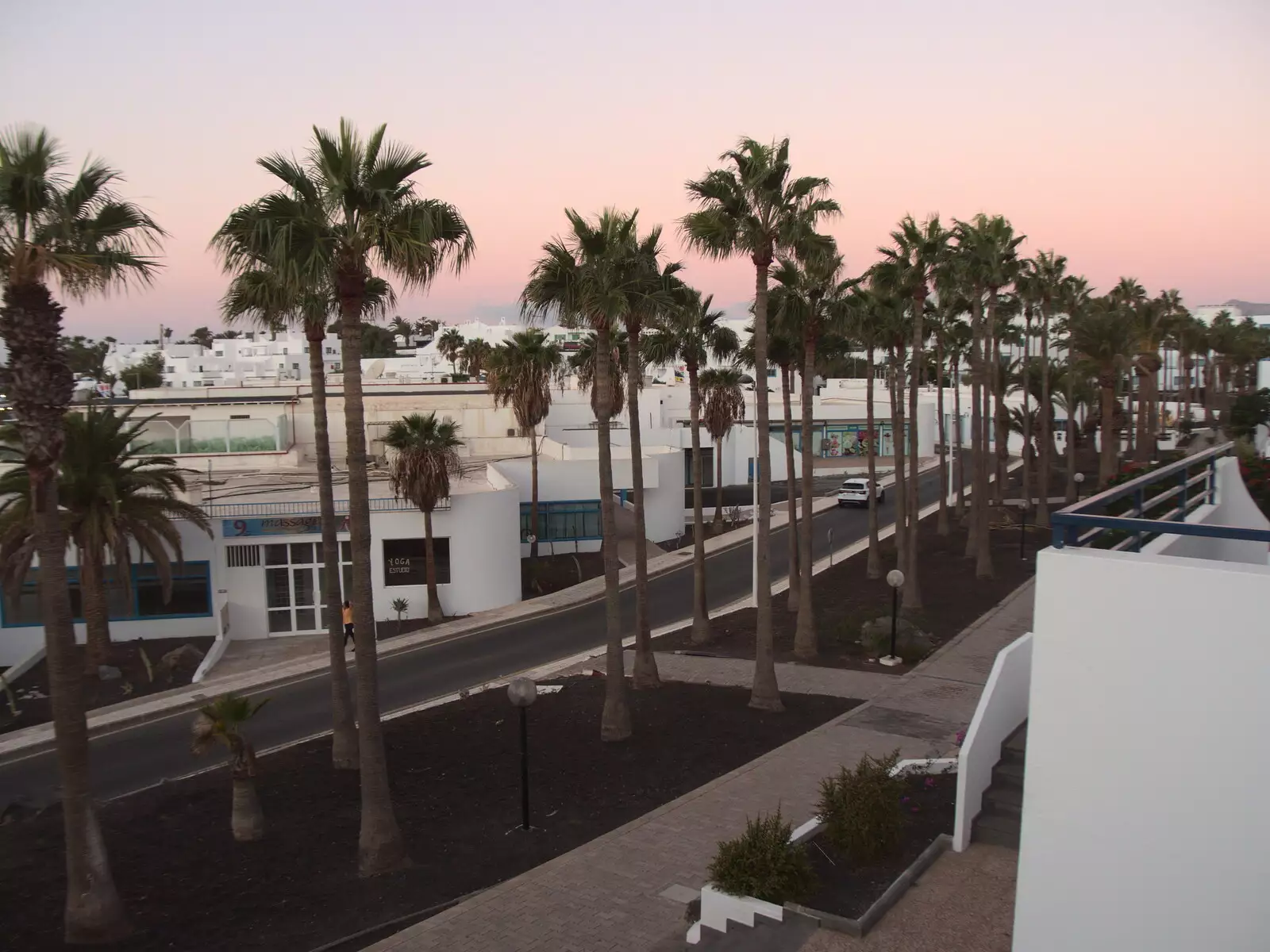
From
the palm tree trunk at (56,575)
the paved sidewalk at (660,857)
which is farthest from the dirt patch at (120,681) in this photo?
the paved sidewalk at (660,857)

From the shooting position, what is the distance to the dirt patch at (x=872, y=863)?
9781mm

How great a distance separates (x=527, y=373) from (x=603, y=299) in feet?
62.0

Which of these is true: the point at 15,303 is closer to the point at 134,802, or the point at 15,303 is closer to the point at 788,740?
the point at 134,802

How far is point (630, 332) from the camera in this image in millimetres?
19141

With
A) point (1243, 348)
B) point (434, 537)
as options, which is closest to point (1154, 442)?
point (1243, 348)

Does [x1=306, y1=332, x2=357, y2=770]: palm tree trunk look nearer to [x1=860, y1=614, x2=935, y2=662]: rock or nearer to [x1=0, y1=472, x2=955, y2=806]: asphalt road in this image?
[x1=0, y1=472, x2=955, y2=806]: asphalt road

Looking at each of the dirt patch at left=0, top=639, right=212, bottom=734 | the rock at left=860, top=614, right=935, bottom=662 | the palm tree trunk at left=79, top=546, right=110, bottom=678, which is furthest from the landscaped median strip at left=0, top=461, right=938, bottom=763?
the rock at left=860, top=614, right=935, bottom=662

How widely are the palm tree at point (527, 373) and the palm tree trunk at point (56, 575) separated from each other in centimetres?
2447

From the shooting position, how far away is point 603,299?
1659cm

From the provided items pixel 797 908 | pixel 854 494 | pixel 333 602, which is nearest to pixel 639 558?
pixel 333 602

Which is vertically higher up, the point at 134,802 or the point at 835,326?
the point at 835,326

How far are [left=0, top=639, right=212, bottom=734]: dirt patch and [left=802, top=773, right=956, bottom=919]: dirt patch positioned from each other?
705 inches

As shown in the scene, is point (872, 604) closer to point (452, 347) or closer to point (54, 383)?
point (54, 383)

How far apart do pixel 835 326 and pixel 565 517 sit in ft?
61.0
